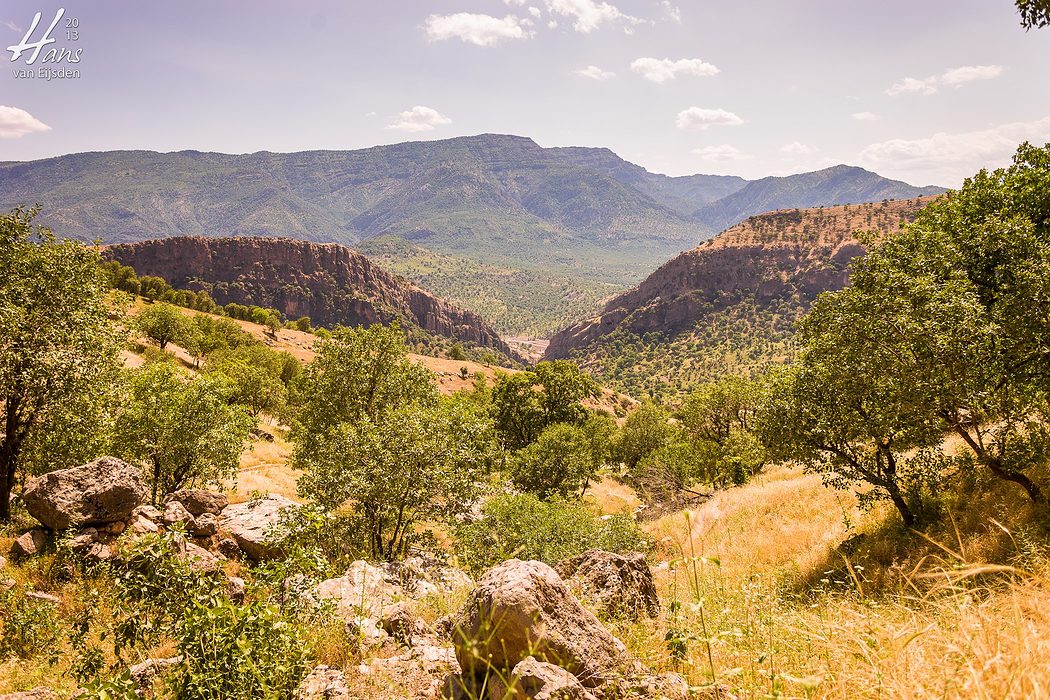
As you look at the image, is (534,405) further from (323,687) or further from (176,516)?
(323,687)

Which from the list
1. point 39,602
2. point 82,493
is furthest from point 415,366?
point 39,602

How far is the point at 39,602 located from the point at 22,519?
750 cm

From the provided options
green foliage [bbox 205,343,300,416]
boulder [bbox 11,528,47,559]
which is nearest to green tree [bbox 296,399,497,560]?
boulder [bbox 11,528,47,559]

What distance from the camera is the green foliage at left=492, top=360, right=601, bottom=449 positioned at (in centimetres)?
4934

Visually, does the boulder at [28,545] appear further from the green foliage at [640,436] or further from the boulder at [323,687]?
the green foliage at [640,436]

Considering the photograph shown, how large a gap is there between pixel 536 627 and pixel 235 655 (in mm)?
3321

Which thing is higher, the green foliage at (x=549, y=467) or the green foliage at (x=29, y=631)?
the green foliage at (x=29, y=631)

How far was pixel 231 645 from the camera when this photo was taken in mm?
5309

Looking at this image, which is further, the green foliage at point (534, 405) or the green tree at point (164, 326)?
the green tree at point (164, 326)

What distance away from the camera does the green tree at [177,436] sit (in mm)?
19312

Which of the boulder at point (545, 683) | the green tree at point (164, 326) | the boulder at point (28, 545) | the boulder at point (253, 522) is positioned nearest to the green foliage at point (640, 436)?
the boulder at point (253, 522)

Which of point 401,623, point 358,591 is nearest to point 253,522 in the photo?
point 358,591

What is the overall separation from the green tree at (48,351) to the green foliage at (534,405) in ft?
112

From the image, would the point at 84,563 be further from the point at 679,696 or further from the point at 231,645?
the point at 679,696
